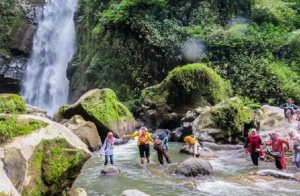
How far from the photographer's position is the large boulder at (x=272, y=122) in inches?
477

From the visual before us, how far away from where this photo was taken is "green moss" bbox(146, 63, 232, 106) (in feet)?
55.3

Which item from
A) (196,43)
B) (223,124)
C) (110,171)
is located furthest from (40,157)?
(196,43)

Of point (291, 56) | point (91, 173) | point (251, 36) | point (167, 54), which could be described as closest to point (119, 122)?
point (91, 173)

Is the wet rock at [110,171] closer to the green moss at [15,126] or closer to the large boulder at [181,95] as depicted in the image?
the green moss at [15,126]

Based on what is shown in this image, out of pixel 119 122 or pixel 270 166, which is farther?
pixel 119 122

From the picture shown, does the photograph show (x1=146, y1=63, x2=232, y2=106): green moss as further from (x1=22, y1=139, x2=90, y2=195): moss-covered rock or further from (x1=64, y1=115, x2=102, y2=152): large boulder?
(x1=22, y1=139, x2=90, y2=195): moss-covered rock

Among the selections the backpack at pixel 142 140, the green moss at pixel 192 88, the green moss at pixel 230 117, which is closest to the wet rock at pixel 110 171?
the backpack at pixel 142 140

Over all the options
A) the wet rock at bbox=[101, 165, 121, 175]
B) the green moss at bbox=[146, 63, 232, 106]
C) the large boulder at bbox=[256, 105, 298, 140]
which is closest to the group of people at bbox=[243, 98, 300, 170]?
the large boulder at bbox=[256, 105, 298, 140]

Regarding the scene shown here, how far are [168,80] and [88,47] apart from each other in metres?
11.8

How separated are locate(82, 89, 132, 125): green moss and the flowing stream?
159 inches

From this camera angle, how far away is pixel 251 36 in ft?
66.7

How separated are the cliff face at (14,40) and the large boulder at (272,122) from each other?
25642 millimetres

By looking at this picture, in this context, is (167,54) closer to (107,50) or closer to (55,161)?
(107,50)

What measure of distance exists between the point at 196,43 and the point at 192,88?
4.81m
